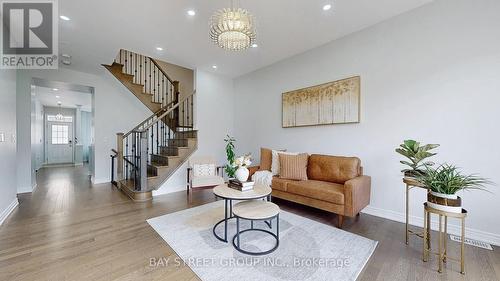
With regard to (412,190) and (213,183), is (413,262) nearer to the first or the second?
(412,190)

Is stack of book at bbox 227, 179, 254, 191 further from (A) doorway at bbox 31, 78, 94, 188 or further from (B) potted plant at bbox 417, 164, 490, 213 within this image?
(A) doorway at bbox 31, 78, 94, 188

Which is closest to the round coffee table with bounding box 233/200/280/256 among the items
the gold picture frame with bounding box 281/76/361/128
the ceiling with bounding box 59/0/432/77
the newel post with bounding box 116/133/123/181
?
the gold picture frame with bounding box 281/76/361/128

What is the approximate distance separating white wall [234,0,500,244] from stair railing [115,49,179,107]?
4.37m

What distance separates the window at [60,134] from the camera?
8867 millimetres

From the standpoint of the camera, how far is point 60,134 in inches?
354

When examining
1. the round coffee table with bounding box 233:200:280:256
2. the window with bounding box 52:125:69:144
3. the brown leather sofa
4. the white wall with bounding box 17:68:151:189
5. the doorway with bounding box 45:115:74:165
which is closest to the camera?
the round coffee table with bounding box 233:200:280:256

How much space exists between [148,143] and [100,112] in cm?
178

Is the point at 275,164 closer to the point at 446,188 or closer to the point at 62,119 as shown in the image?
the point at 446,188

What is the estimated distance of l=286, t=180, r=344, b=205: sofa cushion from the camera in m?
2.72

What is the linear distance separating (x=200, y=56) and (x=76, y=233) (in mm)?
3585

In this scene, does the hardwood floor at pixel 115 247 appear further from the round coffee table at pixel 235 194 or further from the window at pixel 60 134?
the window at pixel 60 134

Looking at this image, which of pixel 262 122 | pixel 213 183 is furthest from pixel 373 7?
pixel 213 183

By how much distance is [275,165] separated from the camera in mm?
3830

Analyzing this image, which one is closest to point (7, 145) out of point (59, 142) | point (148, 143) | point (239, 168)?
point (148, 143)
